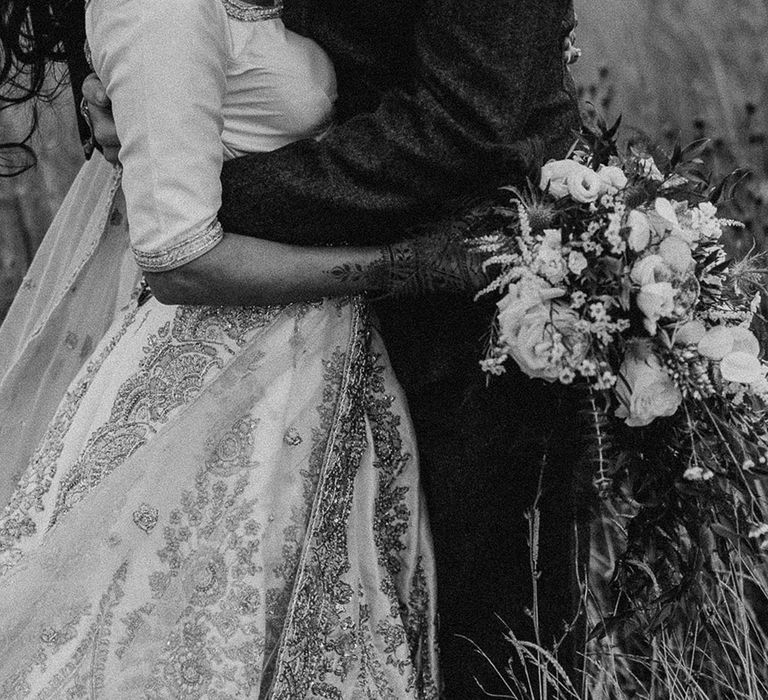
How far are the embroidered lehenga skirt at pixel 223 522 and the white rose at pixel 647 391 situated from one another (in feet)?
1.37

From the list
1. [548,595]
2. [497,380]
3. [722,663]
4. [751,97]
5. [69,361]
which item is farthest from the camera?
[751,97]

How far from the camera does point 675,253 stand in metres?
1.51

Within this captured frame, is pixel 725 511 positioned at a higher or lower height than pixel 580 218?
lower

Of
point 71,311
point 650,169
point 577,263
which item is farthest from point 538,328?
point 71,311

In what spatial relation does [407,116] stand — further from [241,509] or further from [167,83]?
[241,509]

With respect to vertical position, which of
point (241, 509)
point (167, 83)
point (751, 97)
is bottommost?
point (751, 97)

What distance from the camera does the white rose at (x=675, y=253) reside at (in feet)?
4.96

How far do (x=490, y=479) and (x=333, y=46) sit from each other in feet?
2.43

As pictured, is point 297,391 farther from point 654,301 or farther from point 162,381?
point 654,301

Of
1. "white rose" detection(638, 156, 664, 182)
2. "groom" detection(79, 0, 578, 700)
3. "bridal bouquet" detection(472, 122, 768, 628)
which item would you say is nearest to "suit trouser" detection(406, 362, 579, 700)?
"groom" detection(79, 0, 578, 700)

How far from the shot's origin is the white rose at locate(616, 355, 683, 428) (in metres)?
1.54

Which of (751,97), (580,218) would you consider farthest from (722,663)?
(751,97)

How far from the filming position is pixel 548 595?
187cm

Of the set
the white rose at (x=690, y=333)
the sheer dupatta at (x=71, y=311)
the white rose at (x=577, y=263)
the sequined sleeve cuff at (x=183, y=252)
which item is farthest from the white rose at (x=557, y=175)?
the sheer dupatta at (x=71, y=311)
